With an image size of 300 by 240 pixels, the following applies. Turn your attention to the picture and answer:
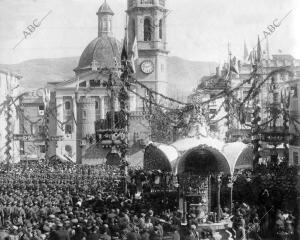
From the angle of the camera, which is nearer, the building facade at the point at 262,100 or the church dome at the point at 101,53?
the building facade at the point at 262,100

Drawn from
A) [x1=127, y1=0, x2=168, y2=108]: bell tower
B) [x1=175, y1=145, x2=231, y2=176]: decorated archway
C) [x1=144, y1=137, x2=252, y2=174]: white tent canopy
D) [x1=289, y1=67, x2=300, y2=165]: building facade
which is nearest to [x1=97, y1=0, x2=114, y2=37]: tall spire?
[x1=127, y1=0, x2=168, y2=108]: bell tower

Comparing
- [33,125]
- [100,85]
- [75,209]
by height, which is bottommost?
[75,209]

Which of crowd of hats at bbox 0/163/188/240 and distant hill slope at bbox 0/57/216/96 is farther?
distant hill slope at bbox 0/57/216/96

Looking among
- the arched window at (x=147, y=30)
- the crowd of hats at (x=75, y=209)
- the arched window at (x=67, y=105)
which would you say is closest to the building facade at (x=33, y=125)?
the arched window at (x=67, y=105)

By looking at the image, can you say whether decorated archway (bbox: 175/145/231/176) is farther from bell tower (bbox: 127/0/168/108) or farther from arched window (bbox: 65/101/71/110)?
arched window (bbox: 65/101/71/110)

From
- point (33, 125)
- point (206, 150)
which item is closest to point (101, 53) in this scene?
point (33, 125)

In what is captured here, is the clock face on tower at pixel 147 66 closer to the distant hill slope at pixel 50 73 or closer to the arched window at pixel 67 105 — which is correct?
the arched window at pixel 67 105

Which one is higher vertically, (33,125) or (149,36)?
(149,36)

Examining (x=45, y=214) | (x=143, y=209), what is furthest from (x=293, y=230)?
(x=45, y=214)

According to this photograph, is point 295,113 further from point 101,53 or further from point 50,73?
point 50,73
